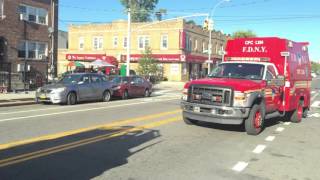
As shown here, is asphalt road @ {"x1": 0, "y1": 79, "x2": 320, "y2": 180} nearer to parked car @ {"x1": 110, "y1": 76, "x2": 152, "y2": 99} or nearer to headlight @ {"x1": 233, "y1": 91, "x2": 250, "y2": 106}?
headlight @ {"x1": 233, "y1": 91, "x2": 250, "y2": 106}

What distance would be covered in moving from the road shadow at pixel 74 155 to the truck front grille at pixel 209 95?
5.57 ft

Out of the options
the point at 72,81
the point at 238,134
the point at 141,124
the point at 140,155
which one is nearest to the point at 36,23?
the point at 72,81

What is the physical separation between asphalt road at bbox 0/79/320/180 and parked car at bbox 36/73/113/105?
6254mm

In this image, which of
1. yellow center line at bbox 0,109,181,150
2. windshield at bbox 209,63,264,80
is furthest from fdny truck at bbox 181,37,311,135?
yellow center line at bbox 0,109,181,150

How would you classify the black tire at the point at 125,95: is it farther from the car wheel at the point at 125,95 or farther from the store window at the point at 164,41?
the store window at the point at 164,41

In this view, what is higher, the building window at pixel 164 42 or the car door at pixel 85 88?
the building window at pixel 164 42

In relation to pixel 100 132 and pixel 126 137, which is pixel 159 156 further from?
pixel 100 132

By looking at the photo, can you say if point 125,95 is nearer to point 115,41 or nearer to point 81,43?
point 115,41

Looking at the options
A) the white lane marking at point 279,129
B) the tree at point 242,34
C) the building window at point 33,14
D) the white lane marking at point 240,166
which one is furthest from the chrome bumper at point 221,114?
the tree at point 242,34

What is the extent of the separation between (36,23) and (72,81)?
13686mm

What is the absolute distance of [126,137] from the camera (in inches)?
434

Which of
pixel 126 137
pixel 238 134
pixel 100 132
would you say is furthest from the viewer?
pixel 238 134

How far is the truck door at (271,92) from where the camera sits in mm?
13276

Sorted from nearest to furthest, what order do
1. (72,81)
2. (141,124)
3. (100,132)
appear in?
(100,132), (141,124), (72,81)
